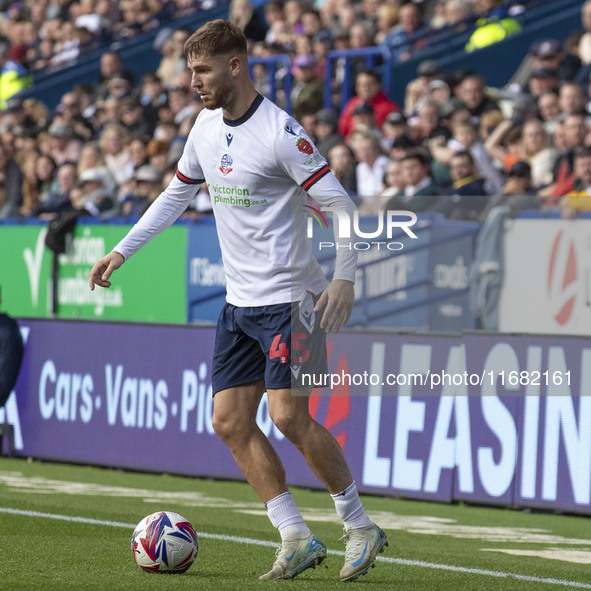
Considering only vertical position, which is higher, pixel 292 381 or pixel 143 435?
pixel 292 381

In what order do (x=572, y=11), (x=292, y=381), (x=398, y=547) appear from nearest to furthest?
1. (x=292, y=381)
2. (x=398, y=547)
3. (x=572, y=11)

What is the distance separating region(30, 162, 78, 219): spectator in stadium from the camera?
16.2 m

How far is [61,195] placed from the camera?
1672cm

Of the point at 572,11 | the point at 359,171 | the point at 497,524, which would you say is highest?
the point at 572,11

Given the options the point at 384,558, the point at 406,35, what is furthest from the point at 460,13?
the point at 384,558

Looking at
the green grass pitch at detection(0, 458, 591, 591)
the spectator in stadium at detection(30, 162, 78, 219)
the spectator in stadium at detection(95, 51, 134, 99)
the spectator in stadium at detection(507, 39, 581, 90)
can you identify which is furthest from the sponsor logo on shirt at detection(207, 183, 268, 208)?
the spectator in stadium at detection(95, 51, 134, 99)

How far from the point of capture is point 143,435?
11.8 m

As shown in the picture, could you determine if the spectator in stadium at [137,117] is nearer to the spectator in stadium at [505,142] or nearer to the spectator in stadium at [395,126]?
the spectator in stadium at [395,126]

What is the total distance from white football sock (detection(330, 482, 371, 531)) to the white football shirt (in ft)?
2.91

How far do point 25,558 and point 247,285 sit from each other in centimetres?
177

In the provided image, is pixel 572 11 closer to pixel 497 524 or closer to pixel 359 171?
pixel 359 171

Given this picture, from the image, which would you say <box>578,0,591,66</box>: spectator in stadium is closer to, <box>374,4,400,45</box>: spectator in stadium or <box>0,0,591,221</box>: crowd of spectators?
<box>0,0,591,221</box>: crowd of spectators

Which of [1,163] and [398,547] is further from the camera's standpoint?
[1,163]

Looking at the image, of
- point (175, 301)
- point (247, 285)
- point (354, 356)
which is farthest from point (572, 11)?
point (247, 285)
